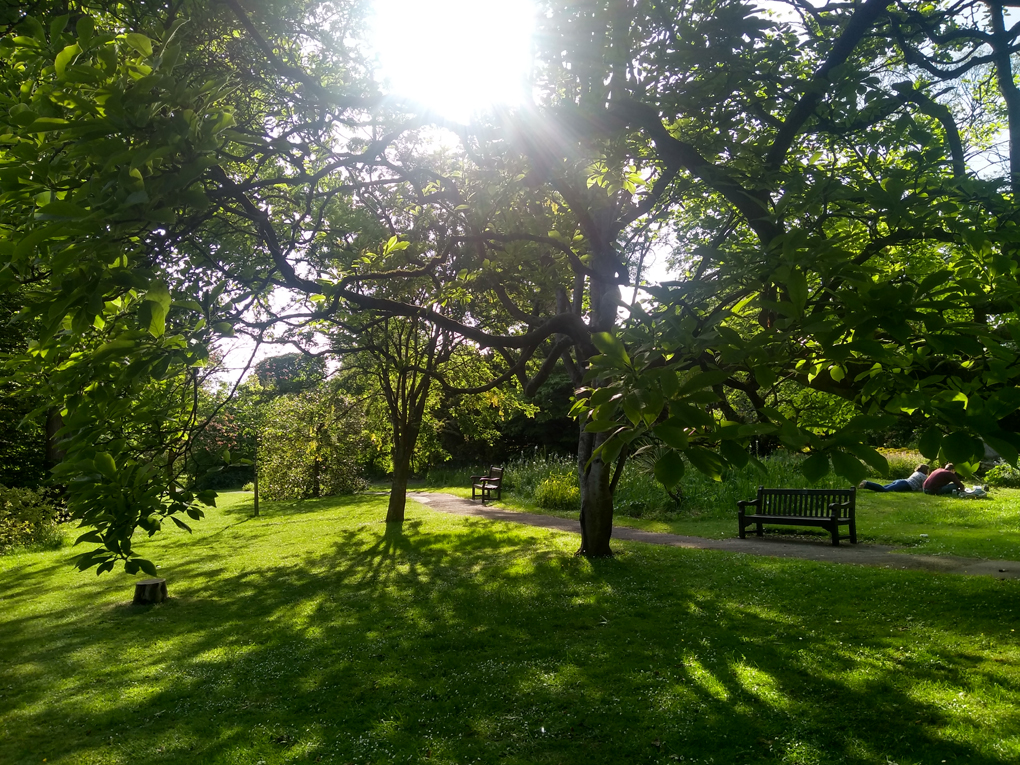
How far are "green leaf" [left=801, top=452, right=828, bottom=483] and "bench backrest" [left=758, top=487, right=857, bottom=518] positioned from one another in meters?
12.1

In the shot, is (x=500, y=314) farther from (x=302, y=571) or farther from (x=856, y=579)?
(x=856, y=579)

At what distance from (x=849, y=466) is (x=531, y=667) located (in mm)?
5284

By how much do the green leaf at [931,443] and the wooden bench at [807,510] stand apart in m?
11.4

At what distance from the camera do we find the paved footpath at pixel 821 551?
30.4 feet

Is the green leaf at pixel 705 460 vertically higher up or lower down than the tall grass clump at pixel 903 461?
higher up

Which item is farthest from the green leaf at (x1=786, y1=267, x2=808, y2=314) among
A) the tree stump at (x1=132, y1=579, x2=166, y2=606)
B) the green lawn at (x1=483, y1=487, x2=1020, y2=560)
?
the green lawn at (x1=483, y1=487, x2=1020, y2=560)

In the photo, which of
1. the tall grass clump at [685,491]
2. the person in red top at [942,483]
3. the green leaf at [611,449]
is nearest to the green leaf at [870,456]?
the green leaf at [611,449]

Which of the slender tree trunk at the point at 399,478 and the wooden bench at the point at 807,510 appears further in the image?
the slender tree trunk at the point at 399,478

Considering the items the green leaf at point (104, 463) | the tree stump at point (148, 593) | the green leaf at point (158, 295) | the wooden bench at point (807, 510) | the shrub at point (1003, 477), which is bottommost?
the tree stump at point (148, 593)

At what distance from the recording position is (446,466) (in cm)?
3853

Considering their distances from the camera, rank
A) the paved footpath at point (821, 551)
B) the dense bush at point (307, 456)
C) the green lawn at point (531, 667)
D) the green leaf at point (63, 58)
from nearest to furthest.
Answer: the green leaf at point (63, 58) → the green lawn at point (531, 667) → the paved footpath at point (821, 551) → the dense bush at point (307, 456)

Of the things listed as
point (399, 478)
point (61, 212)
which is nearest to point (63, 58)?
point (61, 212)

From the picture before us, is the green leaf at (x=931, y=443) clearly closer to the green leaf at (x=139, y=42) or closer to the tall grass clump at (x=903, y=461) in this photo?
the green leaf at (x=139, y=42)

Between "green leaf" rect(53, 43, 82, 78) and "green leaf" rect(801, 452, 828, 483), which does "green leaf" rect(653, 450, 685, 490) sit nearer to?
"green leaf" rect(801, 452, 828, 483)
